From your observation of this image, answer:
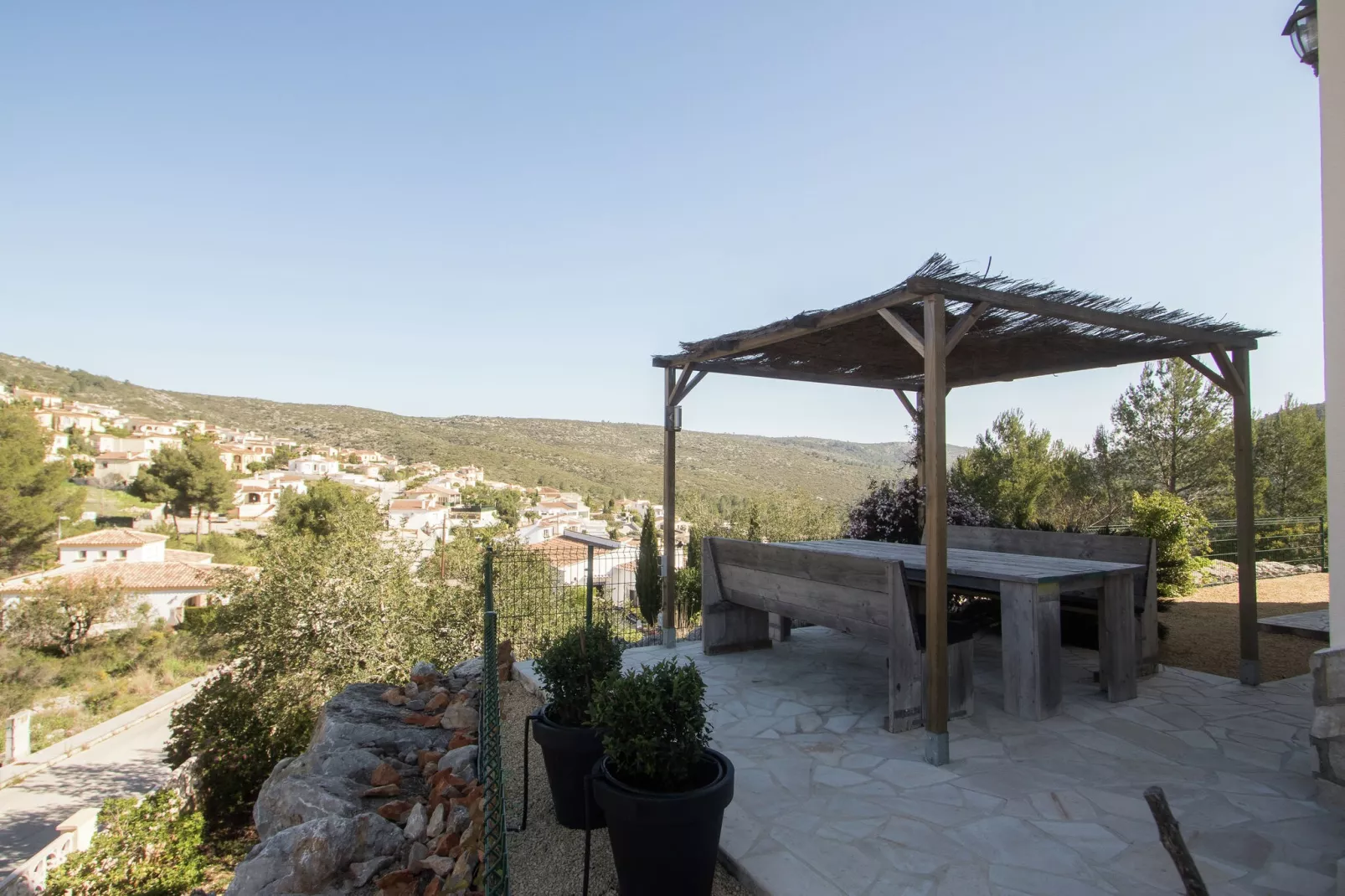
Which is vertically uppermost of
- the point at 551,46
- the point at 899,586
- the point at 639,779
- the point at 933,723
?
the point at 551,46

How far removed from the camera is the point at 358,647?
43.4ft

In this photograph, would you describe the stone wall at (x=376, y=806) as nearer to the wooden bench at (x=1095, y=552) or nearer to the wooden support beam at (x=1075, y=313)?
the wooden support beam at (x=1075, y=313)

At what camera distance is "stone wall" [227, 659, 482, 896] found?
263 cm

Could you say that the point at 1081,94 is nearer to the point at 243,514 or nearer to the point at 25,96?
the point at 25,96

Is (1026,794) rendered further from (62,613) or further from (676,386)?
(62,613)

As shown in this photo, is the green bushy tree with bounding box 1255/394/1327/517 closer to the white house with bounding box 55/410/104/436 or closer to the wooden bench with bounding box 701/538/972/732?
the wooden bench with bounding box 701/538/972/732

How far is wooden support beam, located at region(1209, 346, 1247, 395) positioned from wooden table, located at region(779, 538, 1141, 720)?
4.80 feet

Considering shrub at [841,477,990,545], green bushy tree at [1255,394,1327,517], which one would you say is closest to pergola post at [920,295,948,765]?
shrub at [841,477,990,545]

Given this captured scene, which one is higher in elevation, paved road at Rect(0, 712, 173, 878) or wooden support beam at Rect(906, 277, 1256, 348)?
wooden support beam at Rect(906, 277, 1256, 348)

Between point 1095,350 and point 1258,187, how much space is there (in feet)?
8.92

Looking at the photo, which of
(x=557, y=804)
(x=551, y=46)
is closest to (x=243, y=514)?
(x=551, y=46)

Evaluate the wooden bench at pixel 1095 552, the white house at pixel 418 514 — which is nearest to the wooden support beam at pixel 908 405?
the wooden bench at pixel 1095 552

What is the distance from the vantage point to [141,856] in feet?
24.8

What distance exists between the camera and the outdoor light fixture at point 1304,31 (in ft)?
9.09
